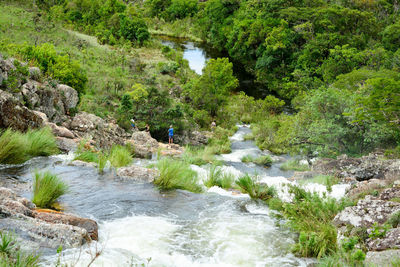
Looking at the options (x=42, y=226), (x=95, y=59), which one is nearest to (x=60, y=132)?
(x=42, y=226)

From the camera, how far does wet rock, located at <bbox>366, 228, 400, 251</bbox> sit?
556 cm

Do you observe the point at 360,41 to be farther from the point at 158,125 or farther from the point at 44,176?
the point at 44,176

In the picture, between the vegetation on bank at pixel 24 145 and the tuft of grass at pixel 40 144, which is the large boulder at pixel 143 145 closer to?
the vegetation on bank at pixel 24 145

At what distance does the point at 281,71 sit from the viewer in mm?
45094

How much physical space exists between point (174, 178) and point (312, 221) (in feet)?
13.2

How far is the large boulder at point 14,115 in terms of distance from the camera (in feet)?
37.0

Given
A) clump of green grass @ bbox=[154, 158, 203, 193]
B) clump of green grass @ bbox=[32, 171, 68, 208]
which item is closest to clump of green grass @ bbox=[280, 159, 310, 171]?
clump of green grass @ bbox=[154, 158, 203, 193]

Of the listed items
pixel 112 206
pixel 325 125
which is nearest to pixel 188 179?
pixel 112 206

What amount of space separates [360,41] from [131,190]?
38.3m

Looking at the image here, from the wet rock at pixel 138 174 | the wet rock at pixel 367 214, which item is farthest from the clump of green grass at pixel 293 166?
the wet rock at pixel 367 214

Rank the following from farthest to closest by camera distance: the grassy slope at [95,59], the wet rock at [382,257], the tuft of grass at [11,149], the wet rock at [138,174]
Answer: the grassy slope at [95,59] → the wet rock at [138,174] → the tuft of grass at [11,149] → the wet rock at [382,257]

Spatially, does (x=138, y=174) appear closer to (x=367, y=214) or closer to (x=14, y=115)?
(x=14, y=115)

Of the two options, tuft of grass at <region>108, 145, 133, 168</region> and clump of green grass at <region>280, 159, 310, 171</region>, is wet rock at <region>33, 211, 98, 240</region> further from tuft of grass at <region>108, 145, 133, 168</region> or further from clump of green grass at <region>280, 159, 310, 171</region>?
clump of green grass at <region>280, 159, 310, 171</region>

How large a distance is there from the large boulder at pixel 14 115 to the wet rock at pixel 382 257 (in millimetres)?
10617
